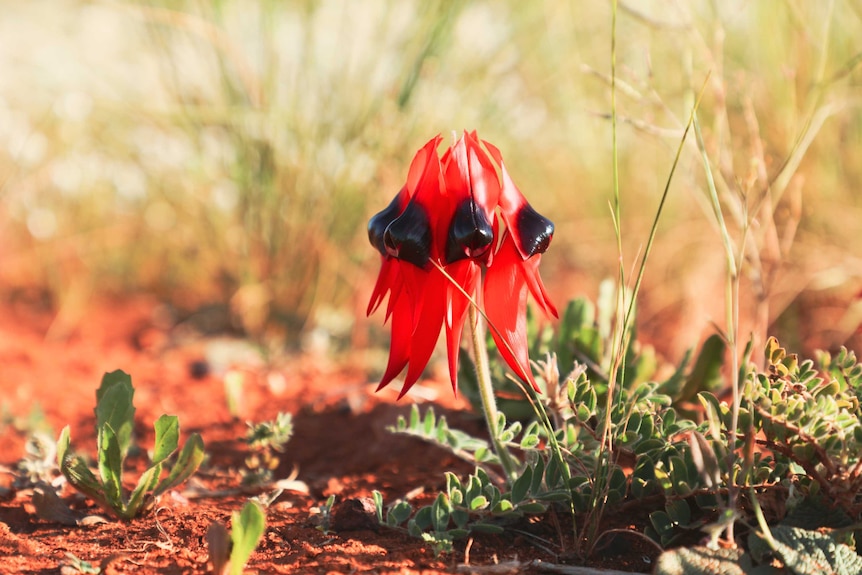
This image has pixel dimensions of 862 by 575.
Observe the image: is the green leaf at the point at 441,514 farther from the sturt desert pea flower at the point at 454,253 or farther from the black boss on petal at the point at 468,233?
the black boss on petal at the point at 468,233

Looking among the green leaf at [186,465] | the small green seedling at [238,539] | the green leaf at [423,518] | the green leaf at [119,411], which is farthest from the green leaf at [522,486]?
the green leaf at [119,411]

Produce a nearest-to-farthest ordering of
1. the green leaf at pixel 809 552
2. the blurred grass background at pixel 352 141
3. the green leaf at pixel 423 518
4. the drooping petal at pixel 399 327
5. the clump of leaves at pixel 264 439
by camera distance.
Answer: the green leaf at pixel 809 552 → the drooping petal at pixel 399 327 → the green leaf at pixel 423 518 → the clump of leaves at pixel 264 439 → the blurred grass background at pixel 352 141

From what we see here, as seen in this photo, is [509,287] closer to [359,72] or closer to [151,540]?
[151,540]

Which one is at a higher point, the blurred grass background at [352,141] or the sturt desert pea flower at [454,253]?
the blurred grass background at [352,141]

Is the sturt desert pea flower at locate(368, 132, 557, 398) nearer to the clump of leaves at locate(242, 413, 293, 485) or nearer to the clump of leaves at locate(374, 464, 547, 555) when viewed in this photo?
the clump of leaves at locate(374, 464, 547, 555)

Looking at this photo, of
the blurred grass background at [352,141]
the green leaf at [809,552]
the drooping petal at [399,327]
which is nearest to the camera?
the green leaf at [809,552]

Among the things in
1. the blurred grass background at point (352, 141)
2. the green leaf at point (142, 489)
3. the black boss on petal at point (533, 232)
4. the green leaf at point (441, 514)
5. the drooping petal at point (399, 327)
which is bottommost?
the green leaf at point (441, 514)

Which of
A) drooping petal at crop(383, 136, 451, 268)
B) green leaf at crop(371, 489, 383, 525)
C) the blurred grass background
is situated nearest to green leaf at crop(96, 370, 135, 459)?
green leaf at crop(371, 489, 383, 525)

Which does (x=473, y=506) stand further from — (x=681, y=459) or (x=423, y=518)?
(x=681, y=459)
